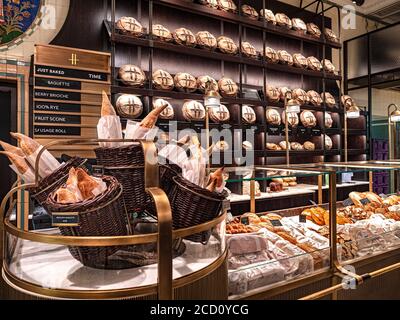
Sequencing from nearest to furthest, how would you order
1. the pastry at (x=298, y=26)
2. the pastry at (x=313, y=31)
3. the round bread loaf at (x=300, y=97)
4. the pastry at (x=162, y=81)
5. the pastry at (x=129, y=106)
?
the pastry at (x=129, y=106) < the pastry at (x=162, y=81) < the round bread loaf at (x=300, y=97) < the pastry at (x=298, y=26) < the pastry at (x=313, y=31)

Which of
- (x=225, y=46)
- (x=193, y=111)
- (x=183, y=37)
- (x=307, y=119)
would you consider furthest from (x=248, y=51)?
(x=307, y=119)

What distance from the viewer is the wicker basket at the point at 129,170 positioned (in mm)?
794

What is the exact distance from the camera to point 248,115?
14.1 feet

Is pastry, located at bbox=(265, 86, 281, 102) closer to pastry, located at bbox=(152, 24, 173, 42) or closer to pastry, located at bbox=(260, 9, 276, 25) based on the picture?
pastry, located at bbox=(260, 9, 276, 25)

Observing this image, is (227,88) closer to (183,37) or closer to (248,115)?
(248,115)

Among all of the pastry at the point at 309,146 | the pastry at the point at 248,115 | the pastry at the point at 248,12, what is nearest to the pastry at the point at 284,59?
the pastry at the point at 248,12

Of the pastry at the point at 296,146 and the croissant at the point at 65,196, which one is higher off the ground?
the pastry at the point at 296,146

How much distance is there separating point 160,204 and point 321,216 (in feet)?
4.95

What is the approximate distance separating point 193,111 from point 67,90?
1.39 meters

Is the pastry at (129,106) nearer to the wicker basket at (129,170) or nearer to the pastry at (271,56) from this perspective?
the pastry at (271,56)

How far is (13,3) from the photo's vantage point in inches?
132

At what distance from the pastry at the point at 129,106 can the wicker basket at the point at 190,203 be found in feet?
8.92

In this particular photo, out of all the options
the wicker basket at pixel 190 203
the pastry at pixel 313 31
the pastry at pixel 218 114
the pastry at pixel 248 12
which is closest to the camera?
the wicker basket at pixel 190 203
